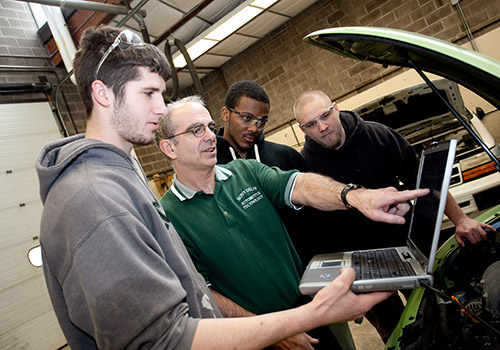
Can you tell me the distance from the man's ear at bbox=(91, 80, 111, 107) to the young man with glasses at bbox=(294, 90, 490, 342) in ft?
5.11

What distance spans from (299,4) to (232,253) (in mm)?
6497

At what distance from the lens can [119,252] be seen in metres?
0.70

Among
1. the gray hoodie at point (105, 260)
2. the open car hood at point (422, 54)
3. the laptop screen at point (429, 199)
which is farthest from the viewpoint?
the laptop screen at point (429, 199)

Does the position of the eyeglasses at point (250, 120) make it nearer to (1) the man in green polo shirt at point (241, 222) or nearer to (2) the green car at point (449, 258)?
(1) the man in green polo shirt at point (241, 222)

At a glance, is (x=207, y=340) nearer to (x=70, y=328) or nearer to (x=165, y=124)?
(x=70, y=328)

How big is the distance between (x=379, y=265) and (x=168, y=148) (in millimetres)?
1208

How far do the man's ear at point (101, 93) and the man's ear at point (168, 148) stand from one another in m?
0.67

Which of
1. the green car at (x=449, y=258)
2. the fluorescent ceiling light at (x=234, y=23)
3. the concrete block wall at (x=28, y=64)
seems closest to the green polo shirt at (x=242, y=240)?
the green car at (x=449, y=258)

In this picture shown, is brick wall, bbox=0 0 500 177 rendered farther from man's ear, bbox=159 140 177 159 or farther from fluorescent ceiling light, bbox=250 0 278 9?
man's ear, bbox=159 140 177 159

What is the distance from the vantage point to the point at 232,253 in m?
1.38

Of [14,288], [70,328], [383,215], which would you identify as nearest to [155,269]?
[70,328]

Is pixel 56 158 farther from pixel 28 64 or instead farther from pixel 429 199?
pixel 28 64

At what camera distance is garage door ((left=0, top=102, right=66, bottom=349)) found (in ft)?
15.6

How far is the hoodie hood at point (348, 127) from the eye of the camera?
2.21 meters
